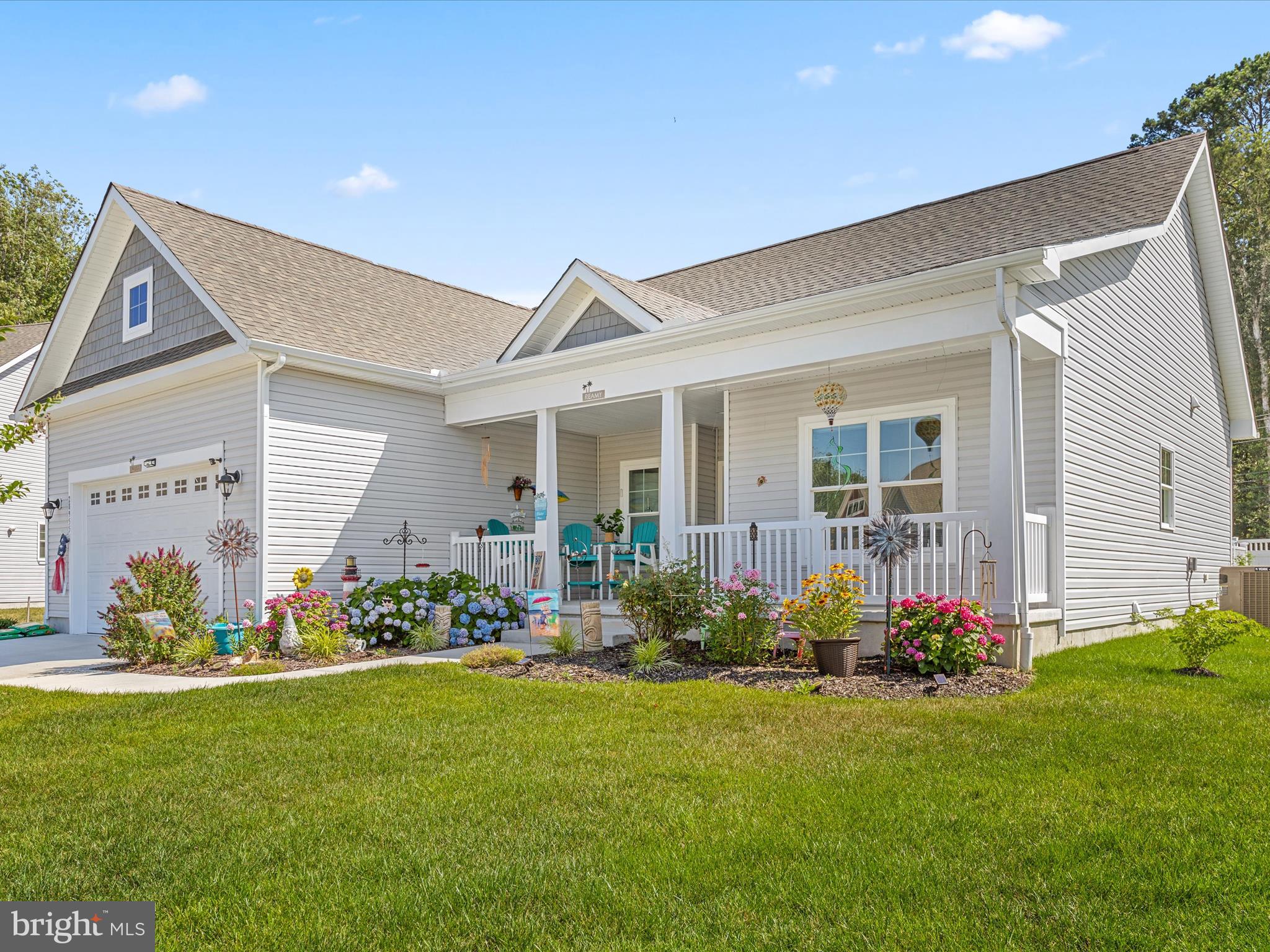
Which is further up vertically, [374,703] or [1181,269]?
[1181,269]

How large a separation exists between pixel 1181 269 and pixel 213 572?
1420cm

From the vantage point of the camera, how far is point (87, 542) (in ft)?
47.9

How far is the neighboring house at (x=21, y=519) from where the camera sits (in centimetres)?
2167

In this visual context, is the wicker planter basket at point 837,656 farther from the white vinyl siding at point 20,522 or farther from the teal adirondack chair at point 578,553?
the white vinyl siding at point 20,522

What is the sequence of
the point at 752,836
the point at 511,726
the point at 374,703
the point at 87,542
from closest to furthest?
1. the point at 752,836
2. the point at 511,726
3. the point at 374,703
4. the point at 87,542

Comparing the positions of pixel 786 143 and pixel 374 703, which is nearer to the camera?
pixel 374 703

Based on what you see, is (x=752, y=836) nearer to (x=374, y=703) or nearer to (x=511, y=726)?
(x=511, y=726)

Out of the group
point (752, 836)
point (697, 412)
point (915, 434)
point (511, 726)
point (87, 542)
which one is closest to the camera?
point (752, 836)

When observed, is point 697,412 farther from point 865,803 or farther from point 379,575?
point 865,803

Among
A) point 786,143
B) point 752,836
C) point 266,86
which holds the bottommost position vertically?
point 752,836

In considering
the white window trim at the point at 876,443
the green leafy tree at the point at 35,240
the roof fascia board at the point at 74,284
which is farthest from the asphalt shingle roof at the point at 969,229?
the green leafy tree at the point at 35,240

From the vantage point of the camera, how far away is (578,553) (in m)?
13.1

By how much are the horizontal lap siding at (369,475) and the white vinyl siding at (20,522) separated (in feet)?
45.9

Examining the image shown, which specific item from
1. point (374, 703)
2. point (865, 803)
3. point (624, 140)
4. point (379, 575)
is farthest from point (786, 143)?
point (865, 803)
